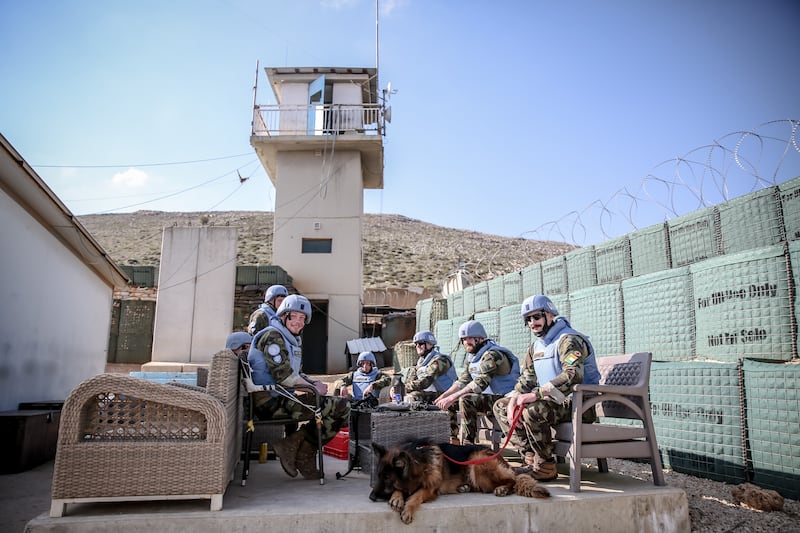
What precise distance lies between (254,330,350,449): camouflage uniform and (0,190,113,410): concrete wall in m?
3.90

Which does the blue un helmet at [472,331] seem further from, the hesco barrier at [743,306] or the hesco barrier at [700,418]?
the hesco barrier at [743,306]

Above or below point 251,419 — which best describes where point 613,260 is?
above

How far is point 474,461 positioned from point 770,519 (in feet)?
6.91

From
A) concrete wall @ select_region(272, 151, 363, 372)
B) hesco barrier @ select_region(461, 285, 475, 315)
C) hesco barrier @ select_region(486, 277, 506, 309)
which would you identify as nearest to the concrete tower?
concrete wall @ select_region(272, 151, 363, 372)

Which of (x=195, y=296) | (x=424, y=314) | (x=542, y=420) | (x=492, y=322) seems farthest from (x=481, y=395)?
(x=195, y=296)

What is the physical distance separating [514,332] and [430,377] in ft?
8.51

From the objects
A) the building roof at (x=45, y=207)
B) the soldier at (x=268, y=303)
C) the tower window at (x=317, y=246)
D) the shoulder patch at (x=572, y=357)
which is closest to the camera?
the shoulder patch at (x=572, y=357)

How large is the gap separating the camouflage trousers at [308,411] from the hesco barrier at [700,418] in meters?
3.09

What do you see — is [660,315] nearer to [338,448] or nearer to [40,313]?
[338,448]

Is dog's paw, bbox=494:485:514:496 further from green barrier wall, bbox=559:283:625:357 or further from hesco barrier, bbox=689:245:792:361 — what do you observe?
green barrier wall, bbox=559:283:625:357

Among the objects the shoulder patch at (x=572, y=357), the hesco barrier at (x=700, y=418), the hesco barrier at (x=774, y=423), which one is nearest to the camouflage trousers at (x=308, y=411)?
the shoulder patch at (x=572, y=357)

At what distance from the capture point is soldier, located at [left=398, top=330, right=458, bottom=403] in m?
6.55

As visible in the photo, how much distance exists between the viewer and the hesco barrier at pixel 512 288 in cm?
946

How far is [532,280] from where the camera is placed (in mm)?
9000
